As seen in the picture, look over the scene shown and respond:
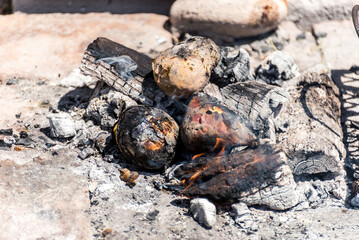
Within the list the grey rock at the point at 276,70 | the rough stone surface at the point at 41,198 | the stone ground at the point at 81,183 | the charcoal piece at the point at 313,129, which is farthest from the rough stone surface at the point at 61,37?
the charcoal piece at the point at 313,129

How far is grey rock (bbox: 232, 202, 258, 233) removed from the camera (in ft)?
10.2

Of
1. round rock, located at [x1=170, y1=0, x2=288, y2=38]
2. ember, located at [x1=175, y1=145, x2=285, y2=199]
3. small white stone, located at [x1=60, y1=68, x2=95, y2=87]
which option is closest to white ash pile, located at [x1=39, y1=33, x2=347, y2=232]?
ember, located at [x1=175, y1=145, x2=285, y2=199]

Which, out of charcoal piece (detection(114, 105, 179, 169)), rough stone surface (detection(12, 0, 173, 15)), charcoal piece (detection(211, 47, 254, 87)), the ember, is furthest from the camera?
rough stone surface (detection(12, 0, 173, 15))

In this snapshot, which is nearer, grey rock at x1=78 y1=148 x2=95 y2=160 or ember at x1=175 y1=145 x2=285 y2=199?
ember at x1=175 y1=145 x2=285 y2=199

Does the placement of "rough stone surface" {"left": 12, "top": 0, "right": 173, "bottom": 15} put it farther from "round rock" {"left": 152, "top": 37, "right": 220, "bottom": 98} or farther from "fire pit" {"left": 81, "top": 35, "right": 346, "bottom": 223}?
"round rock" {"left": 152, "top": 37, "right": 220, "bottom": 98}

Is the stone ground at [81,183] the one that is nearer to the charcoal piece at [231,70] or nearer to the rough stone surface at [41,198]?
the rough stone surface at [41,198]

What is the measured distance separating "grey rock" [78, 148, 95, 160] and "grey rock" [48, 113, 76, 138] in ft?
0.87

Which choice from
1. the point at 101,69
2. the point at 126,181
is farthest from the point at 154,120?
the point at 101,69

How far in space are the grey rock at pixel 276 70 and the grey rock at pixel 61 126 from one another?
83.7 inches

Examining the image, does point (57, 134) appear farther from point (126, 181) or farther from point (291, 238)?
point (291, 238)

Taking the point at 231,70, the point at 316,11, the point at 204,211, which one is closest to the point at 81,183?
the point at 204,211

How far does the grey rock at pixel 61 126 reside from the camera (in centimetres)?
372

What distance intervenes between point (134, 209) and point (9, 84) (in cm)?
245

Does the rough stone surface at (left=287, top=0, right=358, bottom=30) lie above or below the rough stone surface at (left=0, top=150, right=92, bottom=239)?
above
